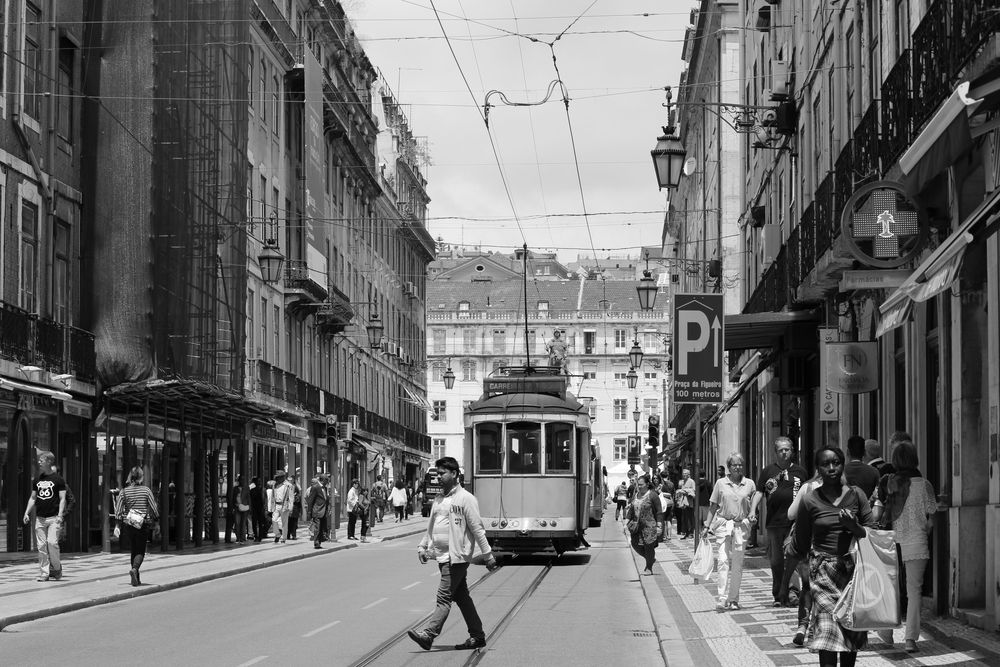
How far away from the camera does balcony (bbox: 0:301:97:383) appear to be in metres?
27.8

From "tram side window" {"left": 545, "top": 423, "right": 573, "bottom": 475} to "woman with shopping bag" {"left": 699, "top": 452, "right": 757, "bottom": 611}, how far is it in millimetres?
12047

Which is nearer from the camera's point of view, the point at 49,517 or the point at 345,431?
the point at 49,517

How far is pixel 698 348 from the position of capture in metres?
23.6

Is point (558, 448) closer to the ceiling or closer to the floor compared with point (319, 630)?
closer to the ceiling

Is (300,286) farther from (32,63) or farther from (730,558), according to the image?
(730,558)

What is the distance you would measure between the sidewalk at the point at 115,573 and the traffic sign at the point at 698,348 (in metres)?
7.85

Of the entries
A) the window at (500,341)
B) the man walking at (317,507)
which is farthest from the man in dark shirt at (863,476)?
the window at (500,341)

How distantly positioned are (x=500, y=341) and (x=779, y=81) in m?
106

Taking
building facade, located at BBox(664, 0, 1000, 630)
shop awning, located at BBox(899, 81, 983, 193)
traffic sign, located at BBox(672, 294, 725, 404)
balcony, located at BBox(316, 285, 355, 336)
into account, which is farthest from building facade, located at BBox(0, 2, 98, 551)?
balcony, located at BBox(316, 285, 355, 336)

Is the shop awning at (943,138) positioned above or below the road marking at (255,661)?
above

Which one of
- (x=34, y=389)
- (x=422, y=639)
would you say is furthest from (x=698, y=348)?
(x=34, y=389)

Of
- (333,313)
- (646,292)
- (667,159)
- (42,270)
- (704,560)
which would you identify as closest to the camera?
(704,560)

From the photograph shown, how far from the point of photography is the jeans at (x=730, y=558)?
59.0ft

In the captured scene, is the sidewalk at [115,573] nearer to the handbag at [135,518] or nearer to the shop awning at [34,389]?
the handbag at [135,518]
